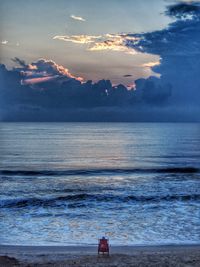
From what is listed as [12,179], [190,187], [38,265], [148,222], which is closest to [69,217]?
[148,222]

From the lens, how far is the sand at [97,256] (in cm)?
1639

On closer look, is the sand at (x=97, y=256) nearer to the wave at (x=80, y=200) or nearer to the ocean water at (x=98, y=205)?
the ocean water at (x=98, y=205)

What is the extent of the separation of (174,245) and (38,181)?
29743 mm

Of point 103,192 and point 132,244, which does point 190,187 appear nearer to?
point 103,192

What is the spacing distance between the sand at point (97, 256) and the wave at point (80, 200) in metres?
12.3

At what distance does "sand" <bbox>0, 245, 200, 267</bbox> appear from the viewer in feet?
53.8

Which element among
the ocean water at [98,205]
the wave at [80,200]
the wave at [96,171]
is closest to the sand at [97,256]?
the ocean water at [98,205]

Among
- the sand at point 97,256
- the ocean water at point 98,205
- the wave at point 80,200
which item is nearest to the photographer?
the sand at point 97,256

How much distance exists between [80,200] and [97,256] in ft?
57.8

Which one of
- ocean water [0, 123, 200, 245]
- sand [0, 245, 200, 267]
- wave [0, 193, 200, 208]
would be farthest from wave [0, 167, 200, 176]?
sand [0, 245, 200, 267]

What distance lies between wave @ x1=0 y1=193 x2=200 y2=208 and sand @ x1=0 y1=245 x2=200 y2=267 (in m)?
12.3

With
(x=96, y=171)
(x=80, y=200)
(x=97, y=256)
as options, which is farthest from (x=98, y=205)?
(x=96, y=171)

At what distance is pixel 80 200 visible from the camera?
35.5 metres

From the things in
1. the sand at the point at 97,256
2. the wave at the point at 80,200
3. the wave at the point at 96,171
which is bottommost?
the wave at the point at 96,171
